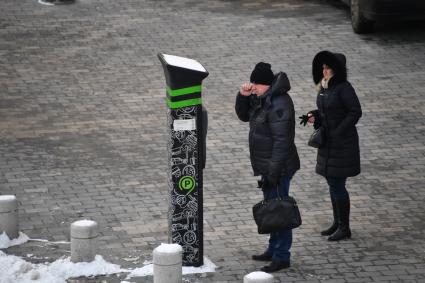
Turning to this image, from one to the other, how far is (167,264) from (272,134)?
1.61 meters

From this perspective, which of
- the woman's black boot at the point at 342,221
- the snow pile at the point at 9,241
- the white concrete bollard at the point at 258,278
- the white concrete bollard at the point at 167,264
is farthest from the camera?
the woman's black boot at the point at 342,221

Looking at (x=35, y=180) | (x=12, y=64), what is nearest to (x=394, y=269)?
(x=35, y=180)

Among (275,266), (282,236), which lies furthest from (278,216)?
(275,266)

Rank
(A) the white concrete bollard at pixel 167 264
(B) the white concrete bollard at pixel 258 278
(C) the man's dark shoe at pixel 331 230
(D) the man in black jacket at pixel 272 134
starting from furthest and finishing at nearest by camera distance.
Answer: (C) the man's dark shoe at pixel 331 230
(D) the man in black jacket at pixel 272 134
(A) the white concrete bollard at pixel 167 264
(B) the white concrete bollard at pixel 258 278

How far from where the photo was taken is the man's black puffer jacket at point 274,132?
456 inches

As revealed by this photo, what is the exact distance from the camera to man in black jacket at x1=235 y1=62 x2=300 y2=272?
11609 millimetres

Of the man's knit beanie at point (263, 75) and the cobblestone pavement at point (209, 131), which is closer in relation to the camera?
the man's knit beanie at point (263, 75)

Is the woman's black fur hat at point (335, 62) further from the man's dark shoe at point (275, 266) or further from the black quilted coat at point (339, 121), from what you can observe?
the man's dark shoe at point (275, 266)

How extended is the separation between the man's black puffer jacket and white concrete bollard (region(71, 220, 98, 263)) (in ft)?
5.38

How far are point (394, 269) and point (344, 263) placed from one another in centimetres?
48

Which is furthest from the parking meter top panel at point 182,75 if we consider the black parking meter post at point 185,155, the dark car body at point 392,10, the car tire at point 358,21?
the car tire at point 358,21

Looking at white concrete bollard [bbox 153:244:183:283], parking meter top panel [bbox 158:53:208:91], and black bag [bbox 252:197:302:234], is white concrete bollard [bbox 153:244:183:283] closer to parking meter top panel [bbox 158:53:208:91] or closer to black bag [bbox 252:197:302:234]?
black bag [bbox 252:197:302:234]

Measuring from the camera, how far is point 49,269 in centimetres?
1180

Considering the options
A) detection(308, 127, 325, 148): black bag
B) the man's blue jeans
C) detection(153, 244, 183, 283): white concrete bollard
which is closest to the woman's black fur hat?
detection(308, 127, 325, 148): black bag
